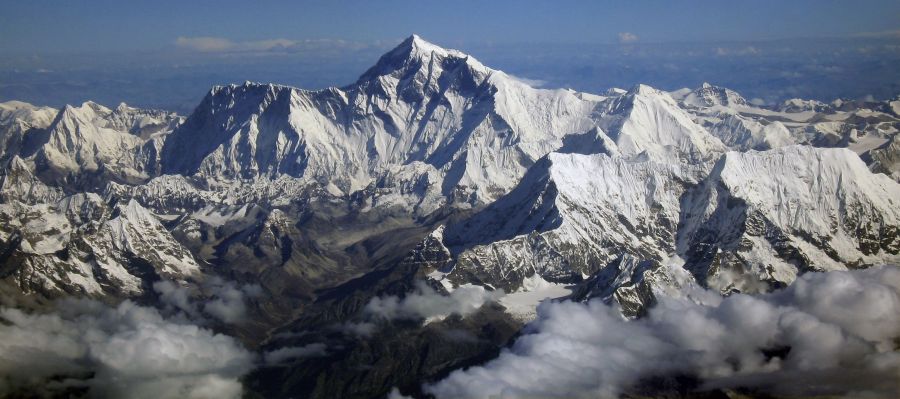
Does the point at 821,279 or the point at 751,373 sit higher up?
the point at 821,279

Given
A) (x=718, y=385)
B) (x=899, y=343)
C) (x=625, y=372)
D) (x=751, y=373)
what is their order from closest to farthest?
(x=899, y=343) → (x=751, y=373) → (x=718, y=385) → (x=625, y=372)

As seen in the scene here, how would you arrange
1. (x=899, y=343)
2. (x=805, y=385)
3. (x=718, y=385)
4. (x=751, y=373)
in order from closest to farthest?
(x=899, y=343) → (x=805, y=385) → (x=751, y=373) → (x=718, y=385)

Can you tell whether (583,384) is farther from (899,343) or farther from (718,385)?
(899,343)

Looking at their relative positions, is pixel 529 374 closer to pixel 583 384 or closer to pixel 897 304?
pixel 583 384

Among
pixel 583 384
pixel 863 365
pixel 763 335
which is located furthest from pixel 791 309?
pixel 583 384

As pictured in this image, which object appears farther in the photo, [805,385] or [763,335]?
[763,335]

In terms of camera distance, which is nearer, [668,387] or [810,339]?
[810,339]

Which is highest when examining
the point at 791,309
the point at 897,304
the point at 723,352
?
the point at 897,304

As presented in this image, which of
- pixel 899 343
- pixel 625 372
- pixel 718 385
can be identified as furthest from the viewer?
pixel 625 372

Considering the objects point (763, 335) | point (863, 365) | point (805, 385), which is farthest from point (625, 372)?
point (863, 365)
